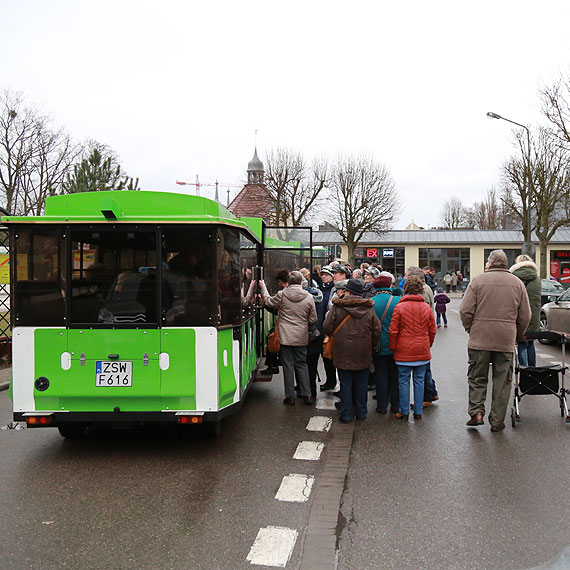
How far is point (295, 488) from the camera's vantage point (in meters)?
4.94

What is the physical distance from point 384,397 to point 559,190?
92.3ft

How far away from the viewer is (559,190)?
3153cm

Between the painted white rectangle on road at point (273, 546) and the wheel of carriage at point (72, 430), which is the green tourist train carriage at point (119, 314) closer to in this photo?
the wheel of carriage at point (72, 430)

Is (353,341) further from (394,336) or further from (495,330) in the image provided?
(495,330)

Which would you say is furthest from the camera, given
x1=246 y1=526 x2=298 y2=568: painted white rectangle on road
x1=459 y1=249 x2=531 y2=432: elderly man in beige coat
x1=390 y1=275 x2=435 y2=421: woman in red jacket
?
x1=390 y1=275 x2=435 y2=421: woman in red jacket

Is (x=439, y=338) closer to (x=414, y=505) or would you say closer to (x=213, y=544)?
(x=414, y=505)

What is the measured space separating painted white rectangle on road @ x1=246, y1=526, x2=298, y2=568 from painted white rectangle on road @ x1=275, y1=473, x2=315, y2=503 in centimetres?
56

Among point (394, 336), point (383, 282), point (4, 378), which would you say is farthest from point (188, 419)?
point (4, 378)

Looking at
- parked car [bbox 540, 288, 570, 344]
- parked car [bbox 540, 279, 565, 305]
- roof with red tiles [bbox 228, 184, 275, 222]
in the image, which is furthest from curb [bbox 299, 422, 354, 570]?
roof with red tiles [bbox 228, 184, 275, 222]

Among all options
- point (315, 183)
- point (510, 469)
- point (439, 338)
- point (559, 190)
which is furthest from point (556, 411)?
point (315, 183)

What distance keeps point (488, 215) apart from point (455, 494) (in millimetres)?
65494

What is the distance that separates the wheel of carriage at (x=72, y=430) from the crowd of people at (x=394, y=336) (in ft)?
8.88

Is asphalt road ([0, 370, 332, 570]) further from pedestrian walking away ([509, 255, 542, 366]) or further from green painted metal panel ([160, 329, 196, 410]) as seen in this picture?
pedestrian walking away ([509, 255, 542, 366])

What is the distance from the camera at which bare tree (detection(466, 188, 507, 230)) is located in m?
64.8
